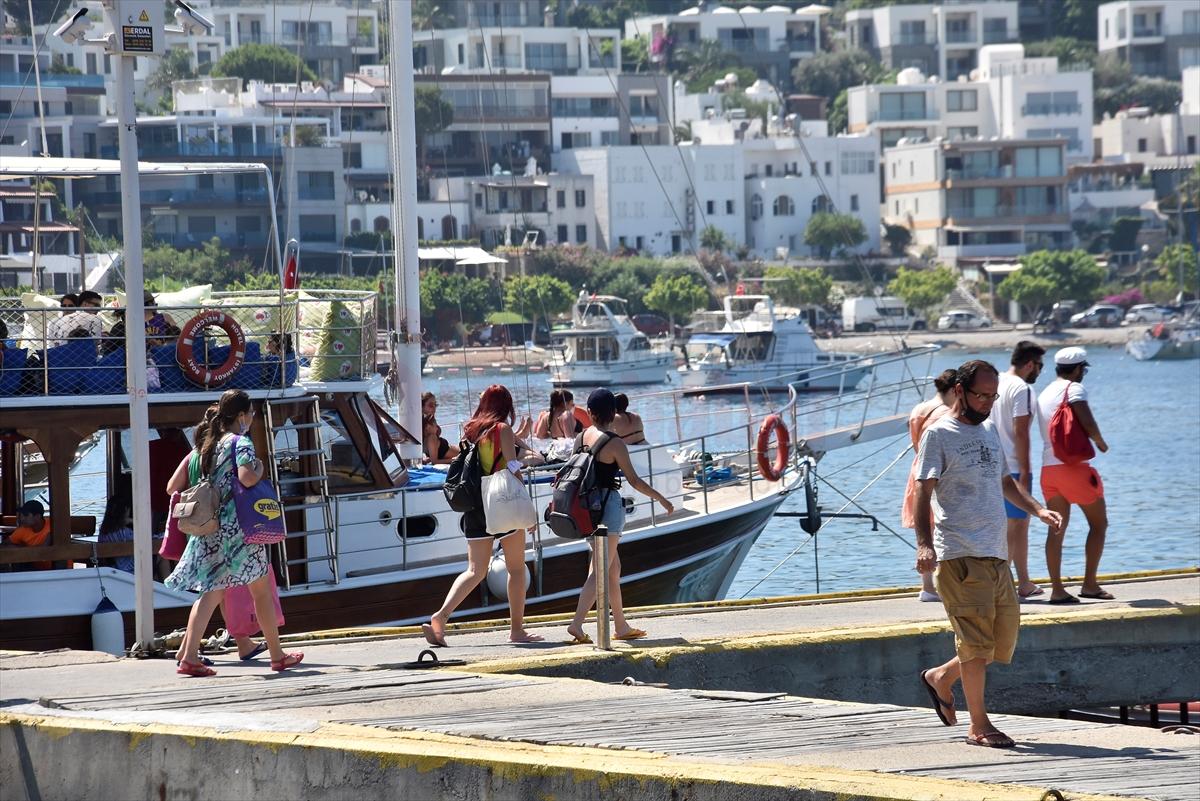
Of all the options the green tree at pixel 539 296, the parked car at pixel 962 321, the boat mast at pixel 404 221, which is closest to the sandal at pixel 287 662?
the boat mast at pixel 404 221

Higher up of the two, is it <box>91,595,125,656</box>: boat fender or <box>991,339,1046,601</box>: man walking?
<box>991,339,1046,601</box>: man walking

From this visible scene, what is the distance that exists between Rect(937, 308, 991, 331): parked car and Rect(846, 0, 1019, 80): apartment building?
5664 cm

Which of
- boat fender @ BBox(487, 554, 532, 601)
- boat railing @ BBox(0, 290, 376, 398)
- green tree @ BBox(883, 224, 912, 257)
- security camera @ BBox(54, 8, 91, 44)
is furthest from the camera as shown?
green tree @ BBox(883, 224, 912, 257)

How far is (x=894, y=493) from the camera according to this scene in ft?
144

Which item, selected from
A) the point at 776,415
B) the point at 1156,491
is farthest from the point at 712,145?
the point at 776,415

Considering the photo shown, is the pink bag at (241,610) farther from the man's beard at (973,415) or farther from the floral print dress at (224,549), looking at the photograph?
the man's beard at (973,415)

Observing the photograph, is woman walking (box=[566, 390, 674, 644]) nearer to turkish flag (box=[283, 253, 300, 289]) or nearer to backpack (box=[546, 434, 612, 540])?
backpack (box=[546, 434, 612, 540])

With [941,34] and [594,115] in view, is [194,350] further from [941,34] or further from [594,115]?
[941,34]

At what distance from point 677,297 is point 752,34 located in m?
60.1

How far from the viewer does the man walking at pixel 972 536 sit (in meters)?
8.13

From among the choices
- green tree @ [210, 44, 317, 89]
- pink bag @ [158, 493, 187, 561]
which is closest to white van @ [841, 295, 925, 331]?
green tree @ [210, 44, 317, 89]

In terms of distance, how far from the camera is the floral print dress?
31.9 ft

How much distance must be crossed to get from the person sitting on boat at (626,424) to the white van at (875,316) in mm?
92894

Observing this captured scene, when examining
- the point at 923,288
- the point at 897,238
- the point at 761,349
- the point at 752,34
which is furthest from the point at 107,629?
the point at 752,34
